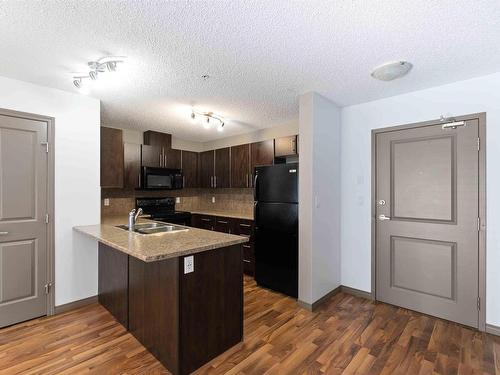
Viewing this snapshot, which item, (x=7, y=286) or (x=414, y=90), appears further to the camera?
(x=414, y=90)

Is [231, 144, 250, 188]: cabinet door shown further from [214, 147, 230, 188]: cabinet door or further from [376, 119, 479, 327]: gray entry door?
[376, 119, 479, 327]: gray entry door

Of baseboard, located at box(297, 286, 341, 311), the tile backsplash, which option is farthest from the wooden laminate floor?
the tile backsplash

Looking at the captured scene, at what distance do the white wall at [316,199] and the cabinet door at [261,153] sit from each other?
1153 millimetres

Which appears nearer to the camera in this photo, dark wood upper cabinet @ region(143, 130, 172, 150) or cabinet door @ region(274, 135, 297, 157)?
cabinet door @ region(274, 135, 297, 157)

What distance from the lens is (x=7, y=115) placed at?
248 cm

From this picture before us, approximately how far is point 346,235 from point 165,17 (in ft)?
9.89

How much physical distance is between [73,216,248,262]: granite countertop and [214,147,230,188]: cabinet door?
2432 millimetres

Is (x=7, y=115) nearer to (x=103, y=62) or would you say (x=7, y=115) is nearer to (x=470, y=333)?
(x=103, y=62)

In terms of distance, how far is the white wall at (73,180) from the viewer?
2742 mm

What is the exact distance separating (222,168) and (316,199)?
2.46 m

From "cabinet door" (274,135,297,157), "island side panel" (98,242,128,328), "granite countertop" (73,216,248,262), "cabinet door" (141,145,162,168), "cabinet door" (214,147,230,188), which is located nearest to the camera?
"granite countertop" (73,216,248,262)

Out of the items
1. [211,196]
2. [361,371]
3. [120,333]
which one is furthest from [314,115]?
[211,196]

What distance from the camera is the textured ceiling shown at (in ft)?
5.11

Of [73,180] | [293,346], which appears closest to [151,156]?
[73,180]
